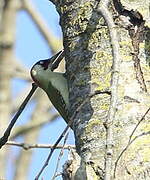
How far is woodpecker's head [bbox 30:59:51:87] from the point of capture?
84.7 inches

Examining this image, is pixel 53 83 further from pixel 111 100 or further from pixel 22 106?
pixel 111 100

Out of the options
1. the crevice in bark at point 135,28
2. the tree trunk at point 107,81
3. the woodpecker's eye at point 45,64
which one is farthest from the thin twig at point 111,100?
the woodpecker's eye at point 45,64

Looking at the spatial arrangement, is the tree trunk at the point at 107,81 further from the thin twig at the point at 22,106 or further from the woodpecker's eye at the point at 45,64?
the woodpecker's eye at the point at 45,64

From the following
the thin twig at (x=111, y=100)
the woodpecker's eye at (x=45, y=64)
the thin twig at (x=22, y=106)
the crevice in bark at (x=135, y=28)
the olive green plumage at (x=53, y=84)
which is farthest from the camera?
the woodpecker's eye at (x=45, y=64)

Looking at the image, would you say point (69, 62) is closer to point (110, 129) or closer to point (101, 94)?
point (101, 94)

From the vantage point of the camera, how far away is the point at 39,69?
7.22 ft

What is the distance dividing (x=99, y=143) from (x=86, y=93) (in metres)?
0.16

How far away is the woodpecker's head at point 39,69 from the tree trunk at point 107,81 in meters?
0.49

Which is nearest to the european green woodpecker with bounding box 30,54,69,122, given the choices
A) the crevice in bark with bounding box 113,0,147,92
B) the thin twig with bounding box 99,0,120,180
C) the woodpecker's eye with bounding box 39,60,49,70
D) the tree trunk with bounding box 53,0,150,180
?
the woodpecker's eye with bounding box 39,60,49,70

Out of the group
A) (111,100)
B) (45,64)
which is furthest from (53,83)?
(111,100)

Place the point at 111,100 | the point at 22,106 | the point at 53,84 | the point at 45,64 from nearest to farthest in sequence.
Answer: the point at 111,100
the point at 22,106
the point at 53,84
the point at 45,64

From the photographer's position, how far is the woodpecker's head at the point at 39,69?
2.15 meters

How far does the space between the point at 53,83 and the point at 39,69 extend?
168mm

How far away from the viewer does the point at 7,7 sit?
5840 mm
